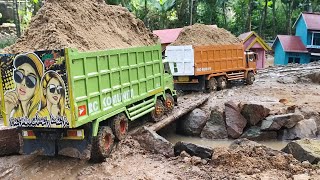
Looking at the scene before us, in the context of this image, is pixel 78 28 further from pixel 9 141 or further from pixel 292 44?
pixel 292 44

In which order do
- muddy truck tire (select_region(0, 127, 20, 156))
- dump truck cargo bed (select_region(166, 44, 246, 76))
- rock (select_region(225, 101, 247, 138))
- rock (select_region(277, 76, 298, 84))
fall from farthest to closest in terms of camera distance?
rock (select_region(277, 76, 298, 84)) < dump truck cargo bed (select_region(166, 44, 246, 76)) < rock (select_region(225, 101, 247, 138)) < muddy truck tire (select_region(0, 127, 20, 156))

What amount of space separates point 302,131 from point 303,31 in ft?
66.8

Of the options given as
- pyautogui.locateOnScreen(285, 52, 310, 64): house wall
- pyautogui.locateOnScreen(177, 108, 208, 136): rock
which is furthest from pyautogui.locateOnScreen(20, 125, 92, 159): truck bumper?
pyautogui.locateOnScreen(285, 52, 310, 64): house wall

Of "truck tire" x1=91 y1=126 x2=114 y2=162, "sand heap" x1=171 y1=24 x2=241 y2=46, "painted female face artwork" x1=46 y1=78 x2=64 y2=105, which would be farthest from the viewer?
"sand heap" x1=171 y1=24 x2=241 y2=46

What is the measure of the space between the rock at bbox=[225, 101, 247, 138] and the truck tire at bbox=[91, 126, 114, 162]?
5.19 metres

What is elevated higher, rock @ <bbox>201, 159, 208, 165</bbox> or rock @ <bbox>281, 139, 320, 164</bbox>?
rock @ <bbox>281, 139, 320, 164</bbox>

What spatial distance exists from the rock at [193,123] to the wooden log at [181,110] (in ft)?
0.86

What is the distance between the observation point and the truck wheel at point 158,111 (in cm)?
1082

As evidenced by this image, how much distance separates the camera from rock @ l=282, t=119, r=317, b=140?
11859 mm

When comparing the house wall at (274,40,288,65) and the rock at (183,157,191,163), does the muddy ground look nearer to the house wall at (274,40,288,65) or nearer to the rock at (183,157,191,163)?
the rock at (183,157,191,163)

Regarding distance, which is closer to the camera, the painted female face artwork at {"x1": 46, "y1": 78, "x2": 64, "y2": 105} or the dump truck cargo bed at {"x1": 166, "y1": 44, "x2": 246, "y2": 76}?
the painted female face artwork at {"x1": 46, "y1": 78, "x2": 64, "y2": 105}

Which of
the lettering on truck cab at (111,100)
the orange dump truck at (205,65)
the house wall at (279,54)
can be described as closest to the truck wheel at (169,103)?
the lettering on truck cab at (111,100)

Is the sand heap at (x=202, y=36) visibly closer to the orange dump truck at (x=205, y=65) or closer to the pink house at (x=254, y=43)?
the orange dump truck at (x=205, y=65)

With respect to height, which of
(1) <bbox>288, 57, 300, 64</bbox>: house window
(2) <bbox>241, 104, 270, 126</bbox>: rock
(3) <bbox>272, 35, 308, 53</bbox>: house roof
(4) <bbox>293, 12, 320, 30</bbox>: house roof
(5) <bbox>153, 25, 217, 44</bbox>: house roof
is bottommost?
(2) <bbox>241, 104, 270, 126</bbox>: rock
